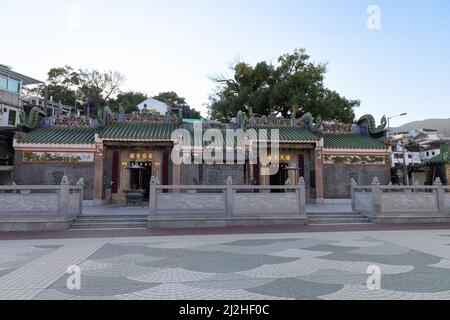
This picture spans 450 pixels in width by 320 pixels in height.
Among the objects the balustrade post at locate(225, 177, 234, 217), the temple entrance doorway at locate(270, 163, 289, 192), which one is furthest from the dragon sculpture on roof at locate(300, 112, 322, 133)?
the balustrade post at locate(225, 177, 234, 217)

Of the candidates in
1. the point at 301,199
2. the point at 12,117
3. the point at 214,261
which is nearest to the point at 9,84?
the point at 12,117

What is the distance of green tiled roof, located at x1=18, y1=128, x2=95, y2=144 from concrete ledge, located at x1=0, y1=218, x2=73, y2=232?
6428 millimetres

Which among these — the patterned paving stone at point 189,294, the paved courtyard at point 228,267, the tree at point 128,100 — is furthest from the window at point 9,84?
the patterned paving stone at point 189,294

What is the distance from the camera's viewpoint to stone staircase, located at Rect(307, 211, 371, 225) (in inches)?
459

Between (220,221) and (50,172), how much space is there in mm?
9845

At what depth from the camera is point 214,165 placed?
16641 mm

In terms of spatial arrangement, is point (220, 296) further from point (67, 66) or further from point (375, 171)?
point (67, 66)

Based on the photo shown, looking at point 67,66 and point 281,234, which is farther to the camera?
point 67,66

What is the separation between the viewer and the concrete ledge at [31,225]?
10.3m

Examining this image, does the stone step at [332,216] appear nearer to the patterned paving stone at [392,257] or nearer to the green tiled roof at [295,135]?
the patterned paving stone at [392,257]

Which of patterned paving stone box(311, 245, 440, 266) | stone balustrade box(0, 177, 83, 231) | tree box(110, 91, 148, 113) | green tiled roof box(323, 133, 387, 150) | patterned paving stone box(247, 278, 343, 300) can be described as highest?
tree box(110, 91, 148, 113)

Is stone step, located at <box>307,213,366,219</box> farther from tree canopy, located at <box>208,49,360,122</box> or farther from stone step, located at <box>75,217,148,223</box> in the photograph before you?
tree canopy, located at <box>208,49,360,122</box>

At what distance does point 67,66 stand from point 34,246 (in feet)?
127
